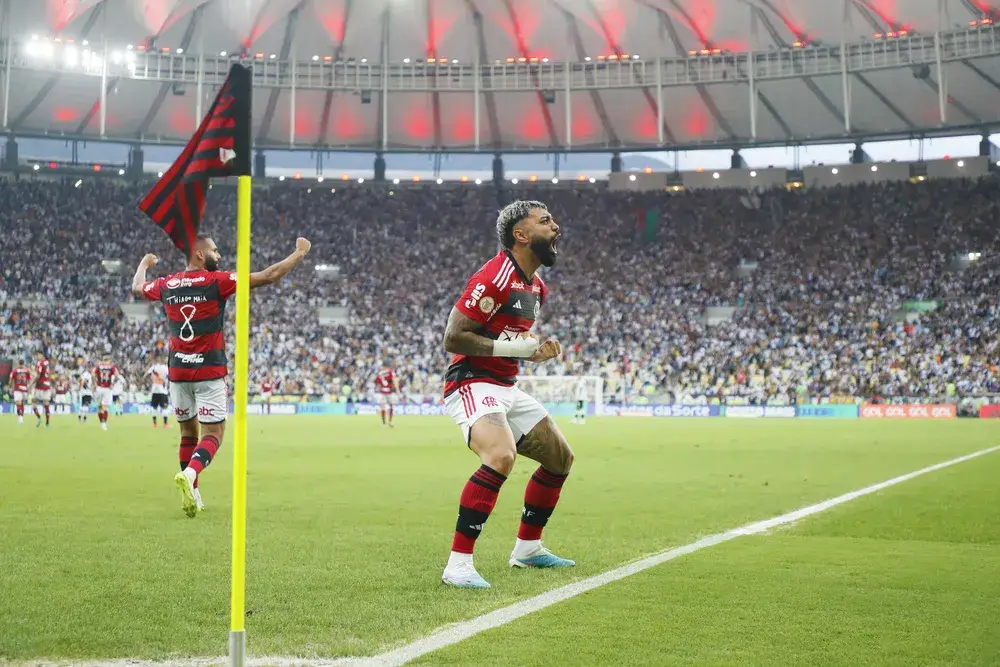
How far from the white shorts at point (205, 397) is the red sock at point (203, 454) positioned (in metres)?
0.21

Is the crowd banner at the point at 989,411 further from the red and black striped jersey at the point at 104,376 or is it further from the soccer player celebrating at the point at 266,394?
the red and black striped jersey at the point at 104,376

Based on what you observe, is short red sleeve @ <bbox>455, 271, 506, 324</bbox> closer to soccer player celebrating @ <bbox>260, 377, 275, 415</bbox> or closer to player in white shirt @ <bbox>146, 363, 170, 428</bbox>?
player in white shirt @ <bbox>146, 363, 170, 428</bbox>

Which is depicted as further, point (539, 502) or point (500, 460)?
point (539, 502)

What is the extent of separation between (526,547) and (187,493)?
3459 mm

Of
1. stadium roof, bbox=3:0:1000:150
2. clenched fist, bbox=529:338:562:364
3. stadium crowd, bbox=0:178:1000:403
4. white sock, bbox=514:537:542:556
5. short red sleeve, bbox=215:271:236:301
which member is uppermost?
stadium roof, bbox=3:0:1000:150

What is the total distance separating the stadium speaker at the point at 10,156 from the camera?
5541cm

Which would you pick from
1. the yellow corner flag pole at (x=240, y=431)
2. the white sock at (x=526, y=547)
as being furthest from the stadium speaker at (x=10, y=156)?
the yellow corner flag pole at (x=240, y=431)

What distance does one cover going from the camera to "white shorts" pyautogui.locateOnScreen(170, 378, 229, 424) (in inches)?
397

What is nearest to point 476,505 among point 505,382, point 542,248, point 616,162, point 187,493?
point 505,382

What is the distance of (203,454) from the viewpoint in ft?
31.8

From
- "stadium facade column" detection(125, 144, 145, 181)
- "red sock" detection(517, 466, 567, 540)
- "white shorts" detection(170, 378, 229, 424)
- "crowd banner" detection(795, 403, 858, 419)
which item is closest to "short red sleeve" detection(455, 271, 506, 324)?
"red sock" detection(517, 466, 567, 540)

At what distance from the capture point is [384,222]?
5706 cm

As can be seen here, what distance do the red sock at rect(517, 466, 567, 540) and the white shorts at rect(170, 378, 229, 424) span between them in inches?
166

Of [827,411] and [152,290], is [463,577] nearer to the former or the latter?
[152,290]
